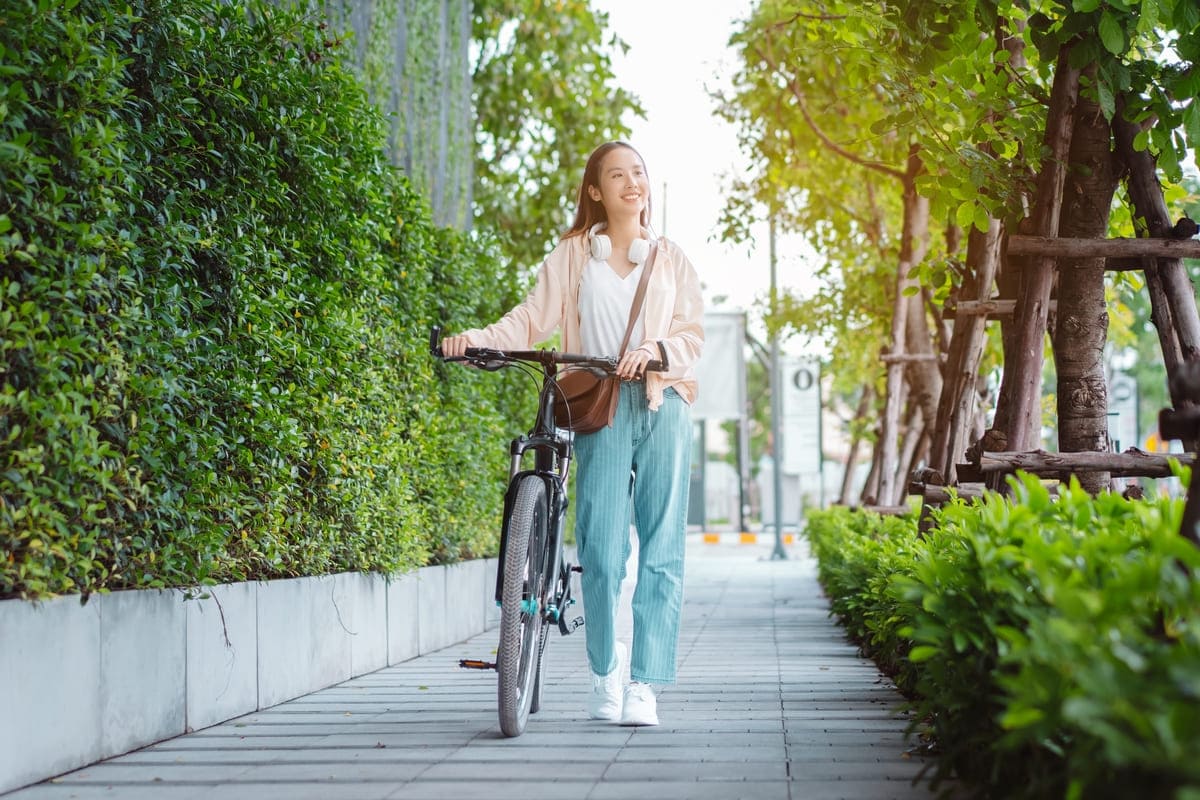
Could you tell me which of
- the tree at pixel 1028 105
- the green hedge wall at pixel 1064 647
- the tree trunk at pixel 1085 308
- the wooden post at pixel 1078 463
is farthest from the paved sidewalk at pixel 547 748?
the tree at pixel 1028 105

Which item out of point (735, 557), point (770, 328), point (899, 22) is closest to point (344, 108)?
point (899, 22)

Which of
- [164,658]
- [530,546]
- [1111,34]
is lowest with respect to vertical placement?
[164,658]

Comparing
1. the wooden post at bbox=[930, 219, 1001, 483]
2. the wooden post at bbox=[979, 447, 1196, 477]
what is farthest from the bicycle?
the wooden post at bbox=[930, 219, 1001, 483]

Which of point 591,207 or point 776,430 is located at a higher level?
point 591,207

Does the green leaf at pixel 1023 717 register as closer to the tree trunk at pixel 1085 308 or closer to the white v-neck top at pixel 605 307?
the white v-neck top at pixel 605 307

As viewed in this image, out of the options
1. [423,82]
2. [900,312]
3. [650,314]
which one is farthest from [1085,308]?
[900,312]

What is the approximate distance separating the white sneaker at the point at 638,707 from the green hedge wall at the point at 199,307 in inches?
64.4

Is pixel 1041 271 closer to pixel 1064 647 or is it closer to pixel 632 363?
pixel 632 363

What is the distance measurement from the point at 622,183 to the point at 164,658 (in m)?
2.50

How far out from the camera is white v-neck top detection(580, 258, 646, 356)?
5645 millimetres

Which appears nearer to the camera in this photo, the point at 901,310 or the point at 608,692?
the point at 608,692

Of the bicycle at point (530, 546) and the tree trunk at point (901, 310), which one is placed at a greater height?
the tree trunk at point (901, 310)

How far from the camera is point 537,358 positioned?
521cm

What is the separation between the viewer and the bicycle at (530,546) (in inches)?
200
